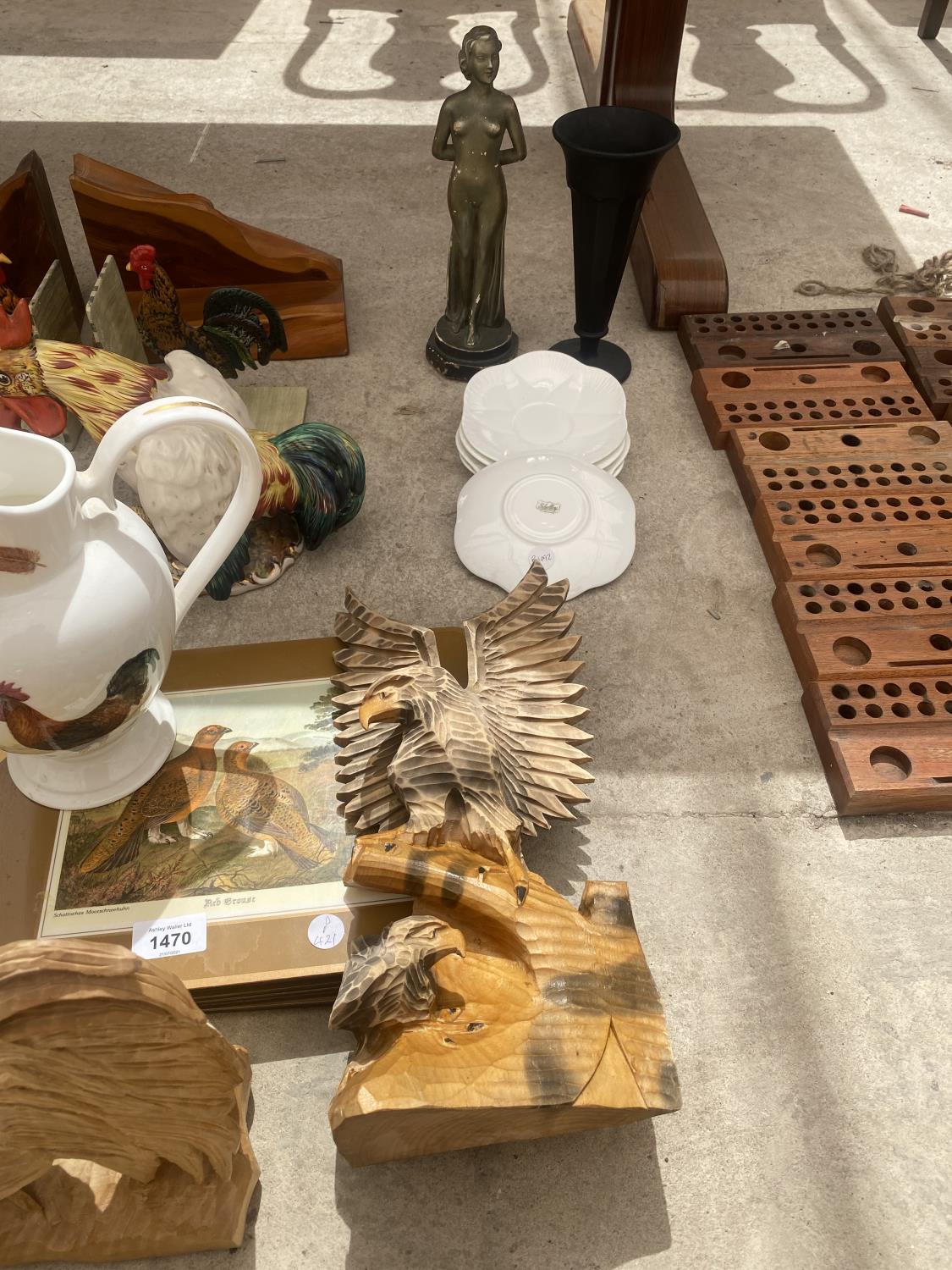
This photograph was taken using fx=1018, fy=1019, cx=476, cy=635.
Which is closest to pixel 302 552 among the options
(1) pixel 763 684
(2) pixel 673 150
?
(1) pixel 763 684

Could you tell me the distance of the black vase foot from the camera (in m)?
2.29

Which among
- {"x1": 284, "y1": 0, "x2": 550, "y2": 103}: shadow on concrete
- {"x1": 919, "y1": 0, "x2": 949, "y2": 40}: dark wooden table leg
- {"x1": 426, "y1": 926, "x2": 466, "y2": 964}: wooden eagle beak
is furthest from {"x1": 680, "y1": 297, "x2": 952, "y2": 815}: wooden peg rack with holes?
{"x1": 919, "y1": 0, "x2": 949, "y2": 40}: dark wooden table leg

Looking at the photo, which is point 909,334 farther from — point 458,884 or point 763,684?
point 458,884

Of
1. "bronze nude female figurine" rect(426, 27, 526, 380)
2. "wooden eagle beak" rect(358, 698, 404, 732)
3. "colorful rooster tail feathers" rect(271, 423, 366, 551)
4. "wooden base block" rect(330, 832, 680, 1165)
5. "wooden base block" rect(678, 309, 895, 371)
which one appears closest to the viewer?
"wooden base block" rect(330, 832, 680, 1165)

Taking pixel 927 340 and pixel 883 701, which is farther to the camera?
pixel 927 340

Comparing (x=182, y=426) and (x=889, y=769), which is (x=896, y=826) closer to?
(x=889, y=769)

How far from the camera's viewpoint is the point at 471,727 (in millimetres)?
1324

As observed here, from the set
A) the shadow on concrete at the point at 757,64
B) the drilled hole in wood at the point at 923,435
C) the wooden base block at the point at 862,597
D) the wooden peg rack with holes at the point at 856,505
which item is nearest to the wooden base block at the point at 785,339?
the wooden peg rack with holes at the point at 856,505

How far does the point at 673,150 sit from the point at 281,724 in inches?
84.5

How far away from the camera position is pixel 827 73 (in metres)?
3.59

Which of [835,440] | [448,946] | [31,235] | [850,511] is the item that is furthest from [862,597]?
[31,235]

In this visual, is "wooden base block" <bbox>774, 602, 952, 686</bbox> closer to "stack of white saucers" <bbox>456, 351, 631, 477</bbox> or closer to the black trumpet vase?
"stack of white saucers" <bbox>456, 351, 631, 477</bbox>

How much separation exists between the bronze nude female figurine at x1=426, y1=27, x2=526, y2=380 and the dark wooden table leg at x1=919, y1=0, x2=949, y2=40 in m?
2.52

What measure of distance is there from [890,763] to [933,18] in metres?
3.43
